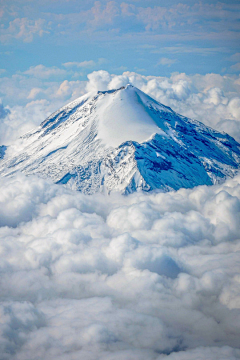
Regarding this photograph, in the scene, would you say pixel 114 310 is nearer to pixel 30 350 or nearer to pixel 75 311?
pixel 75 311

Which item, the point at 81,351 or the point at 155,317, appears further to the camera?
the point at 155,317

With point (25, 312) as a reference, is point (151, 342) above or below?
below

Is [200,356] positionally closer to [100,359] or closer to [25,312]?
[100,359]

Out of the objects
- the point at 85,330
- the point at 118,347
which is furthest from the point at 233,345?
the point at 85,330

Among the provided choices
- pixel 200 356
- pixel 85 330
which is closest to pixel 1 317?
pixel 85 330

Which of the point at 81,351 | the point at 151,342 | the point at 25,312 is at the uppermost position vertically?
the point at 25,312

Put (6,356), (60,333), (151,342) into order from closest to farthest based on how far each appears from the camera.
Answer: (6,356)
(60,333)
(151,342)

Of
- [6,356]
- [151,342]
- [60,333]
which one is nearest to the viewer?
[6,356]

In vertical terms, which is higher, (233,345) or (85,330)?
(85,330)

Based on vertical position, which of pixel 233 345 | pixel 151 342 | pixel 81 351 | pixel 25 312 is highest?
pixel 25 312
